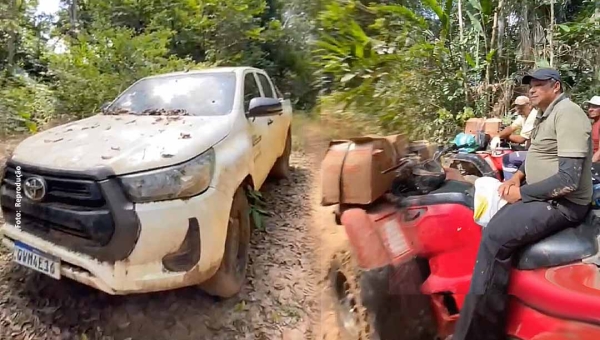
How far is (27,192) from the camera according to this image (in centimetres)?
234

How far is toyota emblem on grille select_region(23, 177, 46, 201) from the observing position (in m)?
2.29

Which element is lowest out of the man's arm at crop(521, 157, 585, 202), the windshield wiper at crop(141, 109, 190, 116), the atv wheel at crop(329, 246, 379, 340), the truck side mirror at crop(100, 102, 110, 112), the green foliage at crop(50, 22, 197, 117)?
the atv wheel at crop(329, 246, 379, 340)

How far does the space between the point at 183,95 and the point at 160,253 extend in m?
1.68

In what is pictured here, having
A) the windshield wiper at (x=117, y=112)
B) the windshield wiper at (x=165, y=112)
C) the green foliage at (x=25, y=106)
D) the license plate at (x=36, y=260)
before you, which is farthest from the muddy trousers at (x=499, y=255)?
the green foliage at (x=25, y=106)

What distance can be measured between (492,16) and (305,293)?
5771mm

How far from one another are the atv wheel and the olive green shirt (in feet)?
3.71

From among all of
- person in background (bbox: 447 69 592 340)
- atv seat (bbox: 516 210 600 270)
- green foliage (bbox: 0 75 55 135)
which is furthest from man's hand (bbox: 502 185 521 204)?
green foliage (bbox: 0 75 55 135)

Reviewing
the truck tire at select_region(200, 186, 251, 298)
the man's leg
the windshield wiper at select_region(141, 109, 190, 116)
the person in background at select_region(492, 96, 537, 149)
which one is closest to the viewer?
the man's leg

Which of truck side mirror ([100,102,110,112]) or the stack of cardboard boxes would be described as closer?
the stack of cardboard boxes

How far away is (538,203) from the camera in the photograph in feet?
6.15

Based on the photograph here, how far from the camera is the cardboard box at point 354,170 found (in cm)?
214

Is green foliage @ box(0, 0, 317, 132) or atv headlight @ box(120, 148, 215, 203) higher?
green foliage @ box(0, 0, 317, 132)

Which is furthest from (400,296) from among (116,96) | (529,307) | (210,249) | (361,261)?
(116,96)

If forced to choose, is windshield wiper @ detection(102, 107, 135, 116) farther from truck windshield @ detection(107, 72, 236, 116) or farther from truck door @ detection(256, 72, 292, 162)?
truck door @ detection(256, 72, 292, 162)
